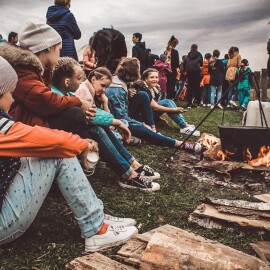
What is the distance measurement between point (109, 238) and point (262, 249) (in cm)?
101

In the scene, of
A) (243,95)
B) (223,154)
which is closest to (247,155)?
(223,154)

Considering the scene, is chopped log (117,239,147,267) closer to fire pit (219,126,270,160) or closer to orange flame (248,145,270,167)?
fire pit (219,126,270,160)

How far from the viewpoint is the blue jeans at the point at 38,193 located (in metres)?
2.04

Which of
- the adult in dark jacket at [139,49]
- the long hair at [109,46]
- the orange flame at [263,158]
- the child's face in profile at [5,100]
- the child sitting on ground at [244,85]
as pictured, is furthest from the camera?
the child sitting on ground at [244,85]

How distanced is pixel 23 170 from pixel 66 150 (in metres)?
0.28

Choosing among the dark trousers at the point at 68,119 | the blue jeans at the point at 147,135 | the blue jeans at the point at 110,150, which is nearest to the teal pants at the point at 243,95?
the blue jeans at the point at 147,135

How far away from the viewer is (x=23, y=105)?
8.66 feet

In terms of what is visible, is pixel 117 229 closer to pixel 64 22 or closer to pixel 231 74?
pixel 64 22

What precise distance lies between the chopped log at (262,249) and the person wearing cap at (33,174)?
1005 millimetres

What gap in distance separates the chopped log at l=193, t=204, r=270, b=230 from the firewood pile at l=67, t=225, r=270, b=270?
0.61 m

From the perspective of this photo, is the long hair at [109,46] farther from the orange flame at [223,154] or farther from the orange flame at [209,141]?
the orange flame at [223,154]

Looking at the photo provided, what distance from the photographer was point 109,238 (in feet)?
7.68

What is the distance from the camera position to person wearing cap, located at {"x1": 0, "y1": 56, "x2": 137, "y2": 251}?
1.94 meters

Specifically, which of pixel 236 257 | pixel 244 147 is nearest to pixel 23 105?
pixel 236 257
